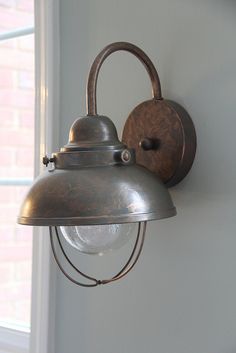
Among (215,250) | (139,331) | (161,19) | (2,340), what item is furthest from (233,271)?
(2,340)

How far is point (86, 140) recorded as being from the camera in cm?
80

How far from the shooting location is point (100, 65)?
2.84 feet

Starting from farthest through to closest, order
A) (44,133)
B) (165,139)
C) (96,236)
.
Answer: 1. (44,133)
2. (165,139)
3. (96,236)

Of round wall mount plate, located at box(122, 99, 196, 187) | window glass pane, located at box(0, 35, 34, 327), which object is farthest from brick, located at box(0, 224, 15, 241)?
round wall mount plate, located at box(122, 99, 196, 187)

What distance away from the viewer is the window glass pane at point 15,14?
1.48 meters

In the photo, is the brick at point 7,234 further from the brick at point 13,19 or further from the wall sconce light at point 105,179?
the wall sconce light at point 105,179

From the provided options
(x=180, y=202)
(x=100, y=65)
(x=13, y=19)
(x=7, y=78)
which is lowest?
(x=180, y=202)

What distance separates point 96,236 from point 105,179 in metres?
0.14

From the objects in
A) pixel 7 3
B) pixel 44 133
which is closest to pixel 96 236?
pixel 44 133

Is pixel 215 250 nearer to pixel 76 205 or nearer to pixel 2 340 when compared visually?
pixel 76 205

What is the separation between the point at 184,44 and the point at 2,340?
89 centimetres

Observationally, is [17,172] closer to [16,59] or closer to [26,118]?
[26,118]

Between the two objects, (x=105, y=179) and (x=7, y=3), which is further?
(x=7, y=3)

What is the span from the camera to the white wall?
925 mm
